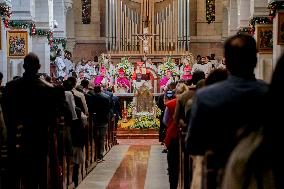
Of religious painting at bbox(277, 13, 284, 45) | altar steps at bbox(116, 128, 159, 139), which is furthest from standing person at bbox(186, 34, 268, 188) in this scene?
altar steps at bbox(116, 128, 159, 139)

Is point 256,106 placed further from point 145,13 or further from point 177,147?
point 145,13

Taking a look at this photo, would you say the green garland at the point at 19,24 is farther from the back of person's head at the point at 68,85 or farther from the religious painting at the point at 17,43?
the back of person's head at the point at 68,85

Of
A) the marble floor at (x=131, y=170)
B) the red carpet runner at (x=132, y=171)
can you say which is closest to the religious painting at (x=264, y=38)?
the marble floor at (x=131, y=170)

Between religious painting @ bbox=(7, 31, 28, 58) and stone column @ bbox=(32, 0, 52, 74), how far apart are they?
11.1 feet

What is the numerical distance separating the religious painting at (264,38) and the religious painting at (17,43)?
245 inches

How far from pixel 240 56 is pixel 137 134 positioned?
19.1 metres

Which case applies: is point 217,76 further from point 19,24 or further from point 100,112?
point 19,24

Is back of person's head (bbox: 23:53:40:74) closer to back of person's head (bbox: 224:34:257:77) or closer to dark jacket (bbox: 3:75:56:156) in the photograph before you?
dark jacket (bbox: 3:75:56:156)

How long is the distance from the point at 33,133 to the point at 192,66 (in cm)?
2168

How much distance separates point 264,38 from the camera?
62.7 feet

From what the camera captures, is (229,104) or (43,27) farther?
(43,27)

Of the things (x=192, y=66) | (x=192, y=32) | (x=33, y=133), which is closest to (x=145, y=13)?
(x=192, y=32)

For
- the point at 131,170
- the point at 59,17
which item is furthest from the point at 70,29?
the point at 131,170

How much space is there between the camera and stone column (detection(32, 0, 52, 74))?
2353cm
